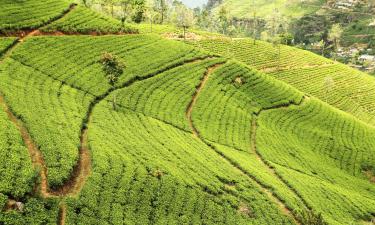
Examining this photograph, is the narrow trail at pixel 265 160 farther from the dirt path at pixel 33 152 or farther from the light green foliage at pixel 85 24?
the light green foliage at pixel 85 24

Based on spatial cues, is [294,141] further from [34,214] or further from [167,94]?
[34,214]

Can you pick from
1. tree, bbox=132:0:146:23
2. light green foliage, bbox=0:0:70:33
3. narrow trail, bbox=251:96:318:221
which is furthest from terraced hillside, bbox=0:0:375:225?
tree, bbox=132:0:146:23

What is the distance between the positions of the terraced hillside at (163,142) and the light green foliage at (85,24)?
0.54m

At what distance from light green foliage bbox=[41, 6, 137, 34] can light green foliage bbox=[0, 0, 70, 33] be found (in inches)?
76.2

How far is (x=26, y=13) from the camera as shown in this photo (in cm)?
7212

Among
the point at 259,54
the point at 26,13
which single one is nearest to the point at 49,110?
the point at 26,13

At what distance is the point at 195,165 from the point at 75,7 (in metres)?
53.6

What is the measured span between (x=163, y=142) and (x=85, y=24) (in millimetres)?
39175

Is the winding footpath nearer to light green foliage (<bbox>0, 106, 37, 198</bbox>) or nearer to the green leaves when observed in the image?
light green foliage (<bbox>0, 106, 37, 198</bbox>)

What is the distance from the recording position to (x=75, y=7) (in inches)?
3342

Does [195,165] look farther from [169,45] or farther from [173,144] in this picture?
[169,45]

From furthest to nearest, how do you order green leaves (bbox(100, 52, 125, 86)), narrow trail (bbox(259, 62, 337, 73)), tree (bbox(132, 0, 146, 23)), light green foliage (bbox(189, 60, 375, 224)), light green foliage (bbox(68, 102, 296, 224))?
tree (bbox(132, 0, 146, 23)), narrow trail (bbox(259, 62, 337, 73)), green leaves (bbox(100, 52, 125, 86)), light green foliage (bbox(189, 60, 375, 224)), light green foliage (bbox(68, 102, 296, 224))

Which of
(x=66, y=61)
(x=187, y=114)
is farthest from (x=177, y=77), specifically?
(x=66, y=61)

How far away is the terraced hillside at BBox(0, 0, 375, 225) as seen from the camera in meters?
35.8
